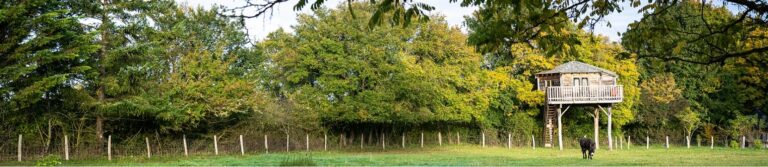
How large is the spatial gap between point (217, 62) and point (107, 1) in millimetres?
4428

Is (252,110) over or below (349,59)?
below

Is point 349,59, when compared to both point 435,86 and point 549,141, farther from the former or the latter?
point 549,141

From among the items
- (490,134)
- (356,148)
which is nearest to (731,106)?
(490,134)

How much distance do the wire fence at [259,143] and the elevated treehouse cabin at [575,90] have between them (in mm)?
1890

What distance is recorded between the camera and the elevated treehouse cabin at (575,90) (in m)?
33.4

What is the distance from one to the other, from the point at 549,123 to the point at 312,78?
12855 mm

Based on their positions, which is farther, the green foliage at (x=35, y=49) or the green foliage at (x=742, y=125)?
the green foliage at (x=742, y=125)

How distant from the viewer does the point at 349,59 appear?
100 ft

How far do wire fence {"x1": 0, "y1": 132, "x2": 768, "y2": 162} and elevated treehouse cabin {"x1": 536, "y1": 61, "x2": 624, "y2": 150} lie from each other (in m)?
1.89

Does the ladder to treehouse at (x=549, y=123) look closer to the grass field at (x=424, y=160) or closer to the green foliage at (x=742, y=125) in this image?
the green foliage at (x=742, y=125)

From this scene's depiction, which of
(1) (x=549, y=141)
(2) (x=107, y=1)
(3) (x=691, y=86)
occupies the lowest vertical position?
(1) (x=549, y=141)

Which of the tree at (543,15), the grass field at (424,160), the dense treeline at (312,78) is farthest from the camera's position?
the dense treeline at (312,78)

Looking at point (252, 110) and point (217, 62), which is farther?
point (252, 110)

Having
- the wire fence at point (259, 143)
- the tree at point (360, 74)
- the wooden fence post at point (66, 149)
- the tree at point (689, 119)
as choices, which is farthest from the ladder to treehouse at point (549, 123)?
the wooden fence post at point (66, 149)
